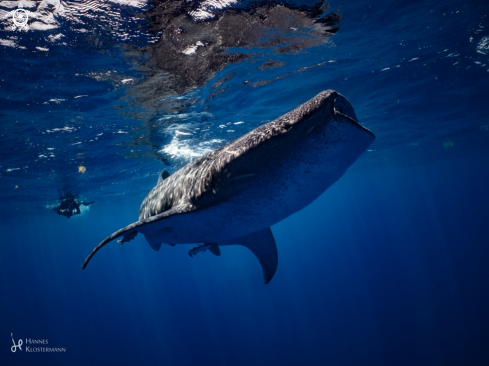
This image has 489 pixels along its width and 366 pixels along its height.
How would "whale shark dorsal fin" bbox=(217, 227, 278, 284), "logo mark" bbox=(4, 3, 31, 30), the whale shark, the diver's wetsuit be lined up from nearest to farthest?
the whale shark, "whale shark dorsal fin" bbox=(217, 227, 278, 284), "logo mark" bbox=(4, 3, 31, 30), the diver's wetsuit

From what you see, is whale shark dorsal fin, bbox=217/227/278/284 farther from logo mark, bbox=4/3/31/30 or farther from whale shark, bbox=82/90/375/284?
logo mark, bbox=4/3/31/30

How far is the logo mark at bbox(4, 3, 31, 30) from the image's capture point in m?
5.99

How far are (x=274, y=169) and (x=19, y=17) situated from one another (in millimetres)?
8184

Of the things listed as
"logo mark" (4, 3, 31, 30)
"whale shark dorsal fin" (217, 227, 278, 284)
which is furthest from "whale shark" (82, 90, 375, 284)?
"logo mark" (4, 3, 31, 30)

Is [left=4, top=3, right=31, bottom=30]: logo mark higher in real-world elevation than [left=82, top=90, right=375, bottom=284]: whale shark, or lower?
higher

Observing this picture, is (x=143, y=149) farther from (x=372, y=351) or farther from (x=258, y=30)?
(x=372, y=351)

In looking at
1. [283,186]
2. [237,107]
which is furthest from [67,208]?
[283,186]

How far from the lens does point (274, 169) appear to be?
235cm

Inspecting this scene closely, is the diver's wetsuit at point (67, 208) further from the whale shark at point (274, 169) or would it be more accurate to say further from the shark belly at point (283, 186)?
the whale shark at point (274, 169)

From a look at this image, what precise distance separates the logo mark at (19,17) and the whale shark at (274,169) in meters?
6.61

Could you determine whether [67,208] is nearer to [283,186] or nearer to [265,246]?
[265,246]

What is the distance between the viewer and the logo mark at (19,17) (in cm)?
599

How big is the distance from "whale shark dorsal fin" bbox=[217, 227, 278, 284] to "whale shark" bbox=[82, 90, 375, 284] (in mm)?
1629

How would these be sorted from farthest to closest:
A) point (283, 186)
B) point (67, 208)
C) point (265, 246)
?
point (67, 208) → point (265, 246) → point (283, 186)
